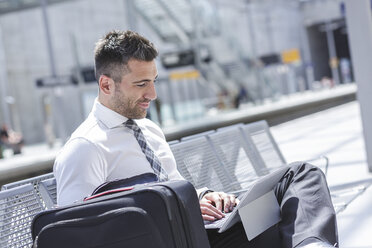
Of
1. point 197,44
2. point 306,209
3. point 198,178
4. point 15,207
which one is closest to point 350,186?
point 198,178

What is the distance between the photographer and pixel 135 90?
2533mm

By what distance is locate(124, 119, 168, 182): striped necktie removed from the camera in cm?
256

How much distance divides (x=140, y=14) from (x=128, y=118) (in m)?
24.8

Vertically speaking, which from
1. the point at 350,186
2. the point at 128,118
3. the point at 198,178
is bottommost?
the point at 350,186

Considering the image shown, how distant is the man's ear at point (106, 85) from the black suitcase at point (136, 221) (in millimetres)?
659

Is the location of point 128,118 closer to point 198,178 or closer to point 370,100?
point 198,178

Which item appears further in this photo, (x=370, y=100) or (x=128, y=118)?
(x=370, y=100)

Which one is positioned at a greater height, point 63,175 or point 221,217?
point 63,175

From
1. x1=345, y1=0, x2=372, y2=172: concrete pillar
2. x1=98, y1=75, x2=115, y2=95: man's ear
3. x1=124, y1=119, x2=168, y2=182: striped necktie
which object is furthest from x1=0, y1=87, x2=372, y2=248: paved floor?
x1=98, y1=75, x2=115, y2=95: man's ear

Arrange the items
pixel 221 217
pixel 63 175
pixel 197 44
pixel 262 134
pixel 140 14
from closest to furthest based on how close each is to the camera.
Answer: pixel 63 175, pixel 221 217, pixel 262 134, pixel 197 44, pixel 140 14

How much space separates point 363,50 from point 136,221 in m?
5.24

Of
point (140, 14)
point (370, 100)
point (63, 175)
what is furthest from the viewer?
point (140, 14)

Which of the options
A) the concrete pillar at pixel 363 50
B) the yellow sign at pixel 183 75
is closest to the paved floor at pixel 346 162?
the concrete pillar at pixel 363 50

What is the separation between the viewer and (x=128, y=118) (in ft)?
8.55
